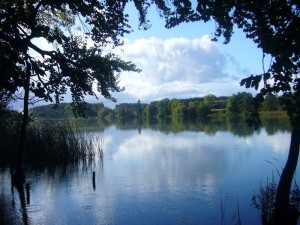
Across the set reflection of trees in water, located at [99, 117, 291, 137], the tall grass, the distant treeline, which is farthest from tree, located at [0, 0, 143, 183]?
the distant treeline

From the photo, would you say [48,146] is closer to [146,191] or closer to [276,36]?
[146,191]

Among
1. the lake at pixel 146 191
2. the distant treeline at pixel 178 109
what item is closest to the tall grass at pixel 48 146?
the lake at pixel 146 191

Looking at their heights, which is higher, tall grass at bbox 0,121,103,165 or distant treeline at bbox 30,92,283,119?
distant treeline at bbox 30,92,283,119

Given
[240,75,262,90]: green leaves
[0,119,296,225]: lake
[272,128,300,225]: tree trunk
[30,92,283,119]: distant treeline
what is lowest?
[0,119,296,225]: lake

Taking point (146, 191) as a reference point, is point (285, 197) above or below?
above

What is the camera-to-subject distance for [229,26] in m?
4.89

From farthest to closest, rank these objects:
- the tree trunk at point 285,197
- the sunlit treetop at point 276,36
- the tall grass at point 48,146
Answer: the tall grass at point 48,146 → the tree trunk at point 285,197 → the sunlit treetop at point 276,36

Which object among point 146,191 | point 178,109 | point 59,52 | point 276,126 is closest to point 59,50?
point 59,52

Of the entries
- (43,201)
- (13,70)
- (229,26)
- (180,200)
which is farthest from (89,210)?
(229,26)

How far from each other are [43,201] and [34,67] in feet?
17.5

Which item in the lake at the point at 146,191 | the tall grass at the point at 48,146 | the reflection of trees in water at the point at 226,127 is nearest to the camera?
the lake at the point at 146,191

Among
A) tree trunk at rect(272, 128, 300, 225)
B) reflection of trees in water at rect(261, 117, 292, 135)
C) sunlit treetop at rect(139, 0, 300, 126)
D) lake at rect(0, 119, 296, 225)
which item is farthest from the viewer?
reflection of trees in water at rect(261, 117, 292, 135)

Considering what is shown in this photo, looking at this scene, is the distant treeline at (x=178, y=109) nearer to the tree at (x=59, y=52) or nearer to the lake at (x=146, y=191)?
the lake at (x=146, y=191)

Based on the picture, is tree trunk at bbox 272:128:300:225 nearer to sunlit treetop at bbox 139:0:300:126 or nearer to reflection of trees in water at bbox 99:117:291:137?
sunlit treetop at bbox 139:0:300:126
